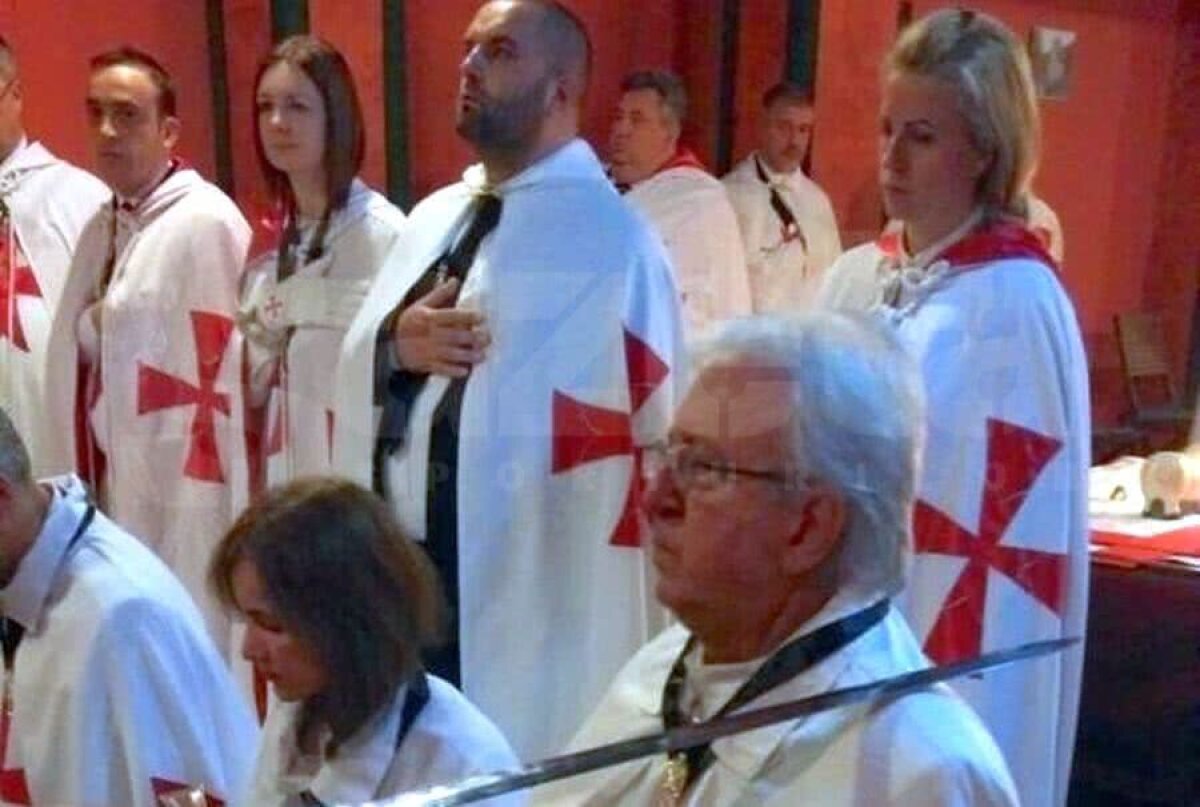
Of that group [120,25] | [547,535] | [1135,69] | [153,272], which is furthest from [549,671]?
[1135,69]

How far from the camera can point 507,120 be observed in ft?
8.15

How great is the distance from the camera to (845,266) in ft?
8.13

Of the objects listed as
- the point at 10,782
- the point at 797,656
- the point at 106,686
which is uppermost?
the point at 797,656

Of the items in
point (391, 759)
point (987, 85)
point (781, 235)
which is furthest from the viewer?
point (781, 235)

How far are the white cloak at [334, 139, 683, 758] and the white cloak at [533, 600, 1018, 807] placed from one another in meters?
1.04

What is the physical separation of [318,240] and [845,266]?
0.96 meters

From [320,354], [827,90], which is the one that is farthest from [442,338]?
[827,90]

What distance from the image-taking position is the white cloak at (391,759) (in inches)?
64.7

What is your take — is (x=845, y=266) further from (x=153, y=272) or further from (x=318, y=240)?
(x=153, y=272)

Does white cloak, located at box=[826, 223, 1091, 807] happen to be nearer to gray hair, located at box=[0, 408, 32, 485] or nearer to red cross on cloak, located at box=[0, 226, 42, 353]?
gray hair, located at box=[0, 408, 32, 485]

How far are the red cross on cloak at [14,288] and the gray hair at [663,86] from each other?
4.06 ft

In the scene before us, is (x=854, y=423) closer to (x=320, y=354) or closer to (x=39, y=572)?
(x=39, y=572)

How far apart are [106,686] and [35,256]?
1778 millimetres

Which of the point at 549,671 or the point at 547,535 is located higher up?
the point at 547,535
